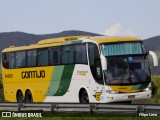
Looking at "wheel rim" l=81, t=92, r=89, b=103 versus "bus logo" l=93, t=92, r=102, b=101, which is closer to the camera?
"bus logo" l=93, t=92, r=102, b=101

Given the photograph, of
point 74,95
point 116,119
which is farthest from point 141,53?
point 116,119

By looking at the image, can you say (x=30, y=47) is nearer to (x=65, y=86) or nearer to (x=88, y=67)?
(x=65, y=86)

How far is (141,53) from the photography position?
79.6 feet

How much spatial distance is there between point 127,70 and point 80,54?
305 cm

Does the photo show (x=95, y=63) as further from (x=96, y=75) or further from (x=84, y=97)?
(x=84, y=97)

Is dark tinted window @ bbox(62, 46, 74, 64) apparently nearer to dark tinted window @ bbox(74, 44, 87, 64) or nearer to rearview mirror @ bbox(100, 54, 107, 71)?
dark tinted window @ bbox(74, 44, 87, 64)

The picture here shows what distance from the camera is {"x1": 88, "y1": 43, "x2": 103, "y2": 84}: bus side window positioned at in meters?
23.9

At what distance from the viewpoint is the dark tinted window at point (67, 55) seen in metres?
26.2

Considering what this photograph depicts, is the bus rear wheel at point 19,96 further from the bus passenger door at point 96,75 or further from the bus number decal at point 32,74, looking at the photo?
the bus passenger door at point 96,75

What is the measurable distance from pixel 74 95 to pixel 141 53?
170 inches

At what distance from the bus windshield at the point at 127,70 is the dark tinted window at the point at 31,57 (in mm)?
7419

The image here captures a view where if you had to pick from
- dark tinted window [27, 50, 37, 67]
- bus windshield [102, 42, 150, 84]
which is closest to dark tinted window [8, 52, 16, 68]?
dark tinted window [27, 50, 37, 67]

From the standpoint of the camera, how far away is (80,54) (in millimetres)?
25406

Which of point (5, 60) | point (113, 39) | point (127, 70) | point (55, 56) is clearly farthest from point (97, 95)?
point (5, 60)
